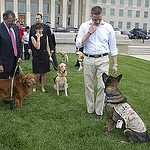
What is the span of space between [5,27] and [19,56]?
2.43 feet

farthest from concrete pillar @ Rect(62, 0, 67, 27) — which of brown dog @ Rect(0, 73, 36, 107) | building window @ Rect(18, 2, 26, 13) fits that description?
brown dog @ Rect(0, 73, 36, 107)

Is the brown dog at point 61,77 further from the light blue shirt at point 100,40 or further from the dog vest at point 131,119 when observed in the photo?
the dog vest at point 131,119

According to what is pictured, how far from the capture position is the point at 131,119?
343 cm

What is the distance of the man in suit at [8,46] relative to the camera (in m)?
4.26

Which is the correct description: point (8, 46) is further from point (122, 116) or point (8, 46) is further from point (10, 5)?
point (10, 5)

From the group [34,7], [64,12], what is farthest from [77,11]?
[34,7]

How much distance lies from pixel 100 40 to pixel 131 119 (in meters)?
1.48

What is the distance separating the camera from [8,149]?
324 cm

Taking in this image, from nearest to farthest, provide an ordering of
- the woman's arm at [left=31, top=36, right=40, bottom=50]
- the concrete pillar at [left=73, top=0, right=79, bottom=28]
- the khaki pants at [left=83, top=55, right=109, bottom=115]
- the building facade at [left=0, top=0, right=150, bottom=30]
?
the khaki pants at [left=83, top=55, right=109, bottom=115] → the woman's arm at [left=31, top=36, right=40, bottom=50] → the building facade at [left=0, top=0, right=150, bottom=30] → the concrete pillar at [left=73, top=0, right=79, bottom=28]

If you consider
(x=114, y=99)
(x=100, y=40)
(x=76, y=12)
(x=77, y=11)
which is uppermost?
(x=77, y=11)

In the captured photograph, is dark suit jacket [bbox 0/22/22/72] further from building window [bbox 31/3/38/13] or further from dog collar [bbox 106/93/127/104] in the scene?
building window [bbox 31/3/38/13]

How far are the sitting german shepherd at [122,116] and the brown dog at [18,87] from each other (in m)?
1.64

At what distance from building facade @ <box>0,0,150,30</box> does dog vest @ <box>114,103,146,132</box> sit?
58359mm

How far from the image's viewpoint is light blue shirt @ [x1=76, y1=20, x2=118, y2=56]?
13.0 feet
